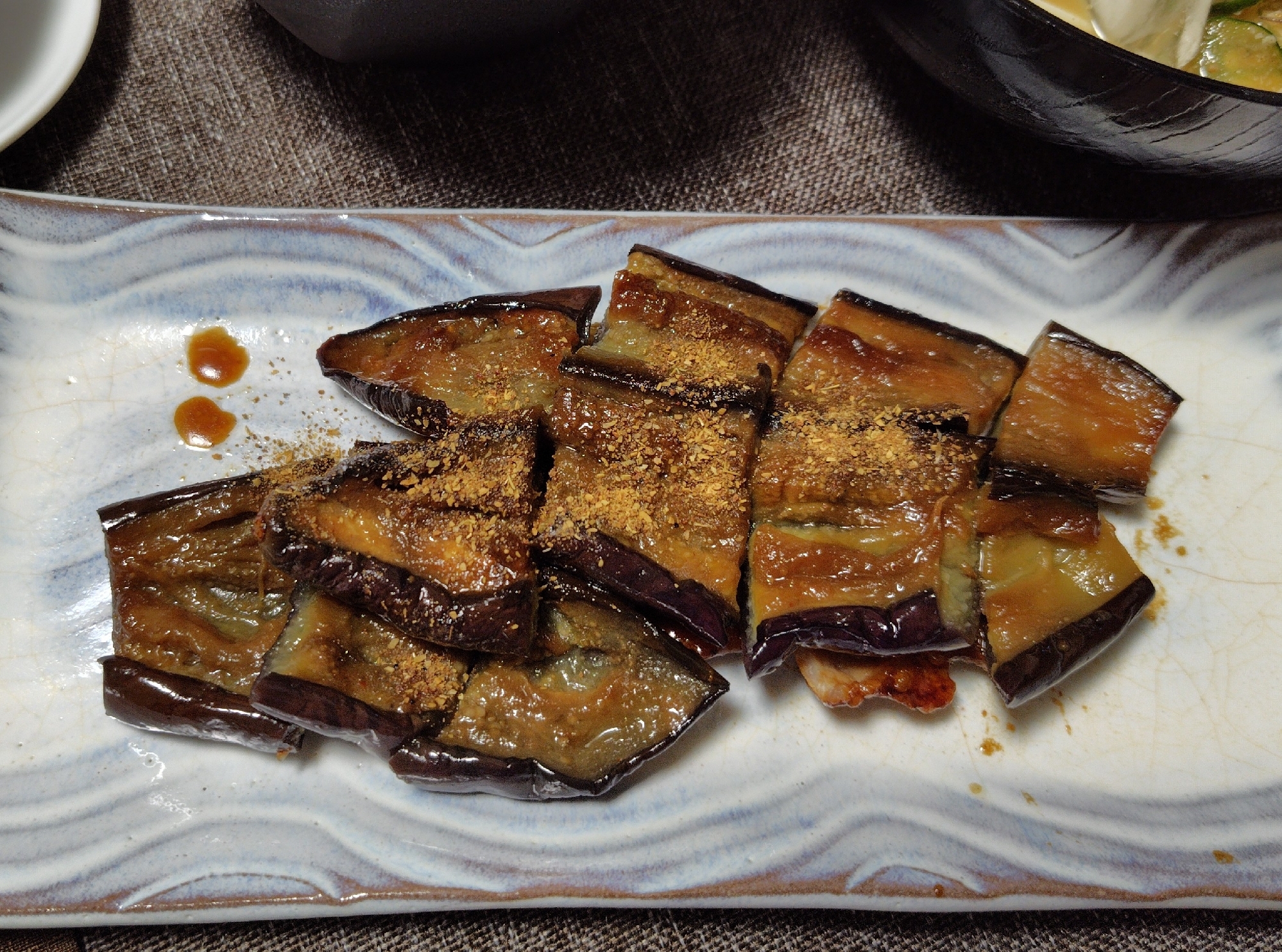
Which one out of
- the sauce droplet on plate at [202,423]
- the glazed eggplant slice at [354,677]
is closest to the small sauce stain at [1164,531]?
→ the glazed eggplant slice at [354,677]

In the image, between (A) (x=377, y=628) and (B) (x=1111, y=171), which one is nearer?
(A) (x=377, y=628)

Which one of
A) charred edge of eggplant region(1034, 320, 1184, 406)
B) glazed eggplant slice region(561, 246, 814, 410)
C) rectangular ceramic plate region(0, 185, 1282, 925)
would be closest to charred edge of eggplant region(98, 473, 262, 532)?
rectangular ceramic plate region(0, 185, 1282, 925)

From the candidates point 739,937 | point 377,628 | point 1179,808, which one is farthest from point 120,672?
point 1179,808

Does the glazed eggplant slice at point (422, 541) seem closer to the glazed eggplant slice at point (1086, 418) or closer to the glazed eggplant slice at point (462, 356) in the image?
the glazed eggplant slice at point (462, 356)


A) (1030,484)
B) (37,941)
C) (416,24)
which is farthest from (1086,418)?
(37,941)

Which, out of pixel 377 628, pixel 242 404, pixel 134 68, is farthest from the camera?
pixel 134 68

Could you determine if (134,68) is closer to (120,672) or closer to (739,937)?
(120,672)

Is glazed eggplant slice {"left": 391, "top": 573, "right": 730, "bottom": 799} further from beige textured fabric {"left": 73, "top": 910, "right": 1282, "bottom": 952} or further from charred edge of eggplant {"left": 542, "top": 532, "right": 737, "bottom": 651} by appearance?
beige textured fabric {"left": 73, "top": 910, "right": 1282, "bottom": 952}
